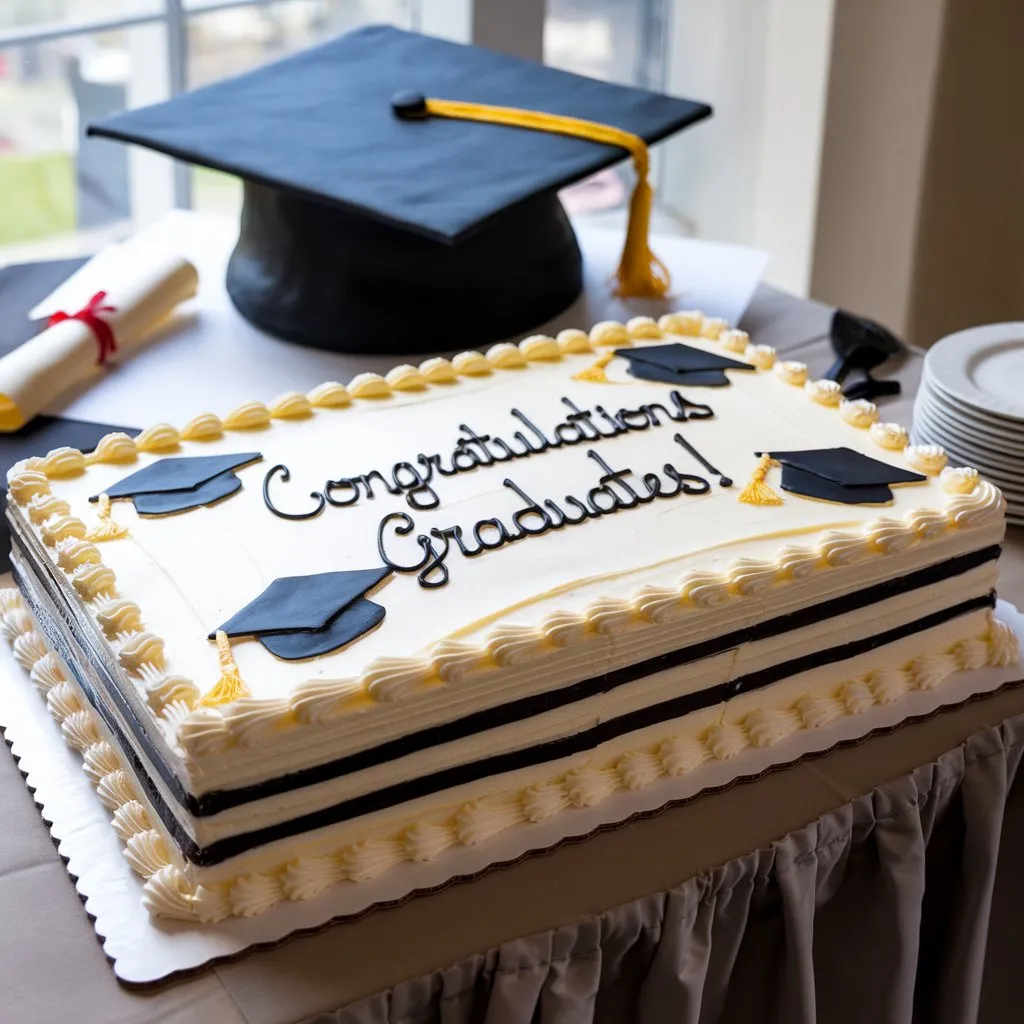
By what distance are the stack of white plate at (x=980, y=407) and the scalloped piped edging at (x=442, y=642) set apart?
177mm

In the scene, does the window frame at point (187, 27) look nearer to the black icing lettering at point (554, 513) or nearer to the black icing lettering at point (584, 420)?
the black icing lettering at point (584, 420)

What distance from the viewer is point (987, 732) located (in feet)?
4.19

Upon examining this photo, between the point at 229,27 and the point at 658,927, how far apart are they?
2282 mm

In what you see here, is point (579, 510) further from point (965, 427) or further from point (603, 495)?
point (965, 427)

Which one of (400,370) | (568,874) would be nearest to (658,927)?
(568,874)

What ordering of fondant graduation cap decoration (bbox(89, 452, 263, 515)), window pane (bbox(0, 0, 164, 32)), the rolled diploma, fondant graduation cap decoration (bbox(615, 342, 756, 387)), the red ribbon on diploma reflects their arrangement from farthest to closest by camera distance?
window pane (bbox(0, 0, 164, 32)) < the red ribbon on diploma < the rolled diploma < fondant graduation cap decoration (bbox(615, 342, 756, 387)) < fondant graduation cap decoration (bbox(89, 452, 263, 515))

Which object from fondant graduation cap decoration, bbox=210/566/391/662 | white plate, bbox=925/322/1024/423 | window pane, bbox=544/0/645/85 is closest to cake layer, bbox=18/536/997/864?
fondant graduation cap decoration, bbox=210/566/391/662

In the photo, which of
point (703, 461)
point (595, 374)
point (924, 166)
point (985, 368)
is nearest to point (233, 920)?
point (703, 461)

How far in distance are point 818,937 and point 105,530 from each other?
76cm

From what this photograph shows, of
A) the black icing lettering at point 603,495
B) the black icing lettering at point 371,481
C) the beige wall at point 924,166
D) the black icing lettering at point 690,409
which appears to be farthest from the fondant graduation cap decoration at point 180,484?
the beige wall at point 924,166

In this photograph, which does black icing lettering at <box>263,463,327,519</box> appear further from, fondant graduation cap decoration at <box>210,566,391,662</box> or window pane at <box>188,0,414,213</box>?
window pane at <box>188,0,414,213</box>

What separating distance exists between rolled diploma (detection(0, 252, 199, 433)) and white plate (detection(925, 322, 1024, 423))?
3.39 ft

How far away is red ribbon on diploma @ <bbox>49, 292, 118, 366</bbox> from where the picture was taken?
1853 mm

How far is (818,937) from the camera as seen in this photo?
1.32 m
